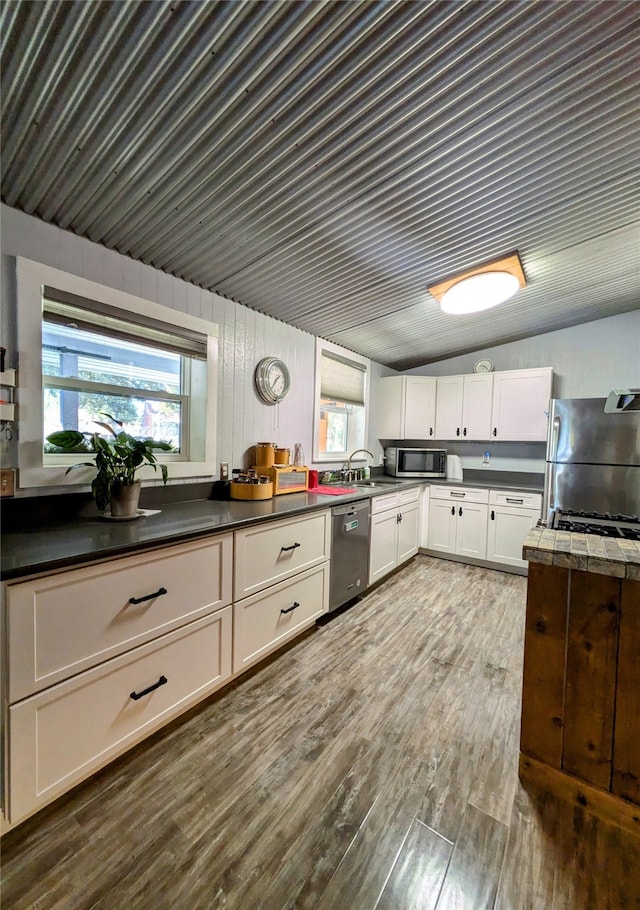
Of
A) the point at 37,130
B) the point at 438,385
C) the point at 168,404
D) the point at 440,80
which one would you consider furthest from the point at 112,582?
the point at 438,385

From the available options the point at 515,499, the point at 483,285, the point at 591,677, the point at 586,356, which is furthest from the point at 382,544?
the point at 586,356

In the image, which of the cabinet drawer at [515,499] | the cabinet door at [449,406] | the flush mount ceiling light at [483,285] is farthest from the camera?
the cabinet door at [449,406]

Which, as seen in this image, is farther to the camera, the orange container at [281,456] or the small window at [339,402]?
the small window at [339,402]

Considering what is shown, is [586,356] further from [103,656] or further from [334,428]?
[103,656]

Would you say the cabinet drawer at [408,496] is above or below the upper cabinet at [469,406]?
below

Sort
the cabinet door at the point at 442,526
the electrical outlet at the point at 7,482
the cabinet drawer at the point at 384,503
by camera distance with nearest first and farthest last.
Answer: the electrical outlet at the point at 7,482 < the cabinet drawer at the point at 384,503 < the cabinet door at the point at 442,526

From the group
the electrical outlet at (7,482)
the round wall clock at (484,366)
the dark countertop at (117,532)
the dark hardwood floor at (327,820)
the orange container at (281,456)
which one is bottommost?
the dark hardwood floor at (327,820)

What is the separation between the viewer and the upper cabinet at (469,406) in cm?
356

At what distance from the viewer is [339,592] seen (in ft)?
8.30

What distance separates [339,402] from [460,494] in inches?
66.0

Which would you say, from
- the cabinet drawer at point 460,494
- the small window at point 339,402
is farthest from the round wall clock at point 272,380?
the cabinet drawer at point 460,494

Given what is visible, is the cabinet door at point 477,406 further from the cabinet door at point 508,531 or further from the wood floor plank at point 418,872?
the wood floor plank at point 418,872

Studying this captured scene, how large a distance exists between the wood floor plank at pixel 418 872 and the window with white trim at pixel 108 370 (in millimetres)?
1940

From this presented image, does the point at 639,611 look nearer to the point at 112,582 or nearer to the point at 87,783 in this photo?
the point at 112,582
